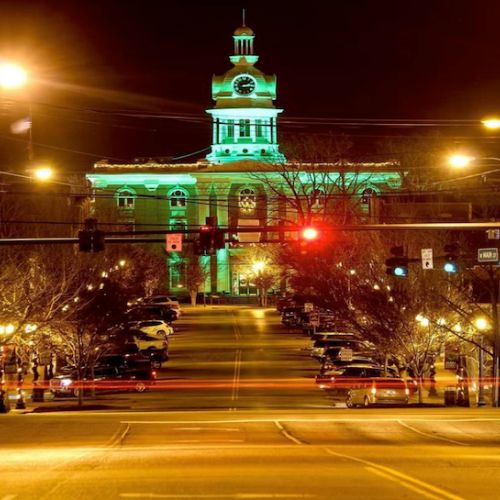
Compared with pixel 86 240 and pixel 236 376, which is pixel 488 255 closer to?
pixel 86 240

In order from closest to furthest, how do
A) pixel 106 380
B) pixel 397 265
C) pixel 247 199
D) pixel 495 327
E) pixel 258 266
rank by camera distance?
pixel 397 265 < pixel 495 327 < pixel 106 380 < pixel 258 266 < pixel 247 199

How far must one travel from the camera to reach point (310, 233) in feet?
79.4

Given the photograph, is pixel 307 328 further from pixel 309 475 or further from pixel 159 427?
pixel 309 475

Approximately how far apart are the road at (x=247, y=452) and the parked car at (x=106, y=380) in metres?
1.93

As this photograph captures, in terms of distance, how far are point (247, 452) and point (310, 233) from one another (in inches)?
250

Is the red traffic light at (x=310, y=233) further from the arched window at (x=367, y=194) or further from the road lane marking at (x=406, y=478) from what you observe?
the arched window at (x=367, y=194)

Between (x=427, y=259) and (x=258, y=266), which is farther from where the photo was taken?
(x=258, y=266)

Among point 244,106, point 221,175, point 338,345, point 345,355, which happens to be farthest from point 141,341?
point 244,106

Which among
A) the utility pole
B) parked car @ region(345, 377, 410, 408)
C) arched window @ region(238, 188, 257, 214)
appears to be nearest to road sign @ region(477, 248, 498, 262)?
the utility pole

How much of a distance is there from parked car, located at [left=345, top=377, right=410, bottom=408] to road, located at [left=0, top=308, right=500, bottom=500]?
4.59 feet

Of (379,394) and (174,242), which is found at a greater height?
(174,242)

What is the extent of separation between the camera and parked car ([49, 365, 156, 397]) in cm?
4291

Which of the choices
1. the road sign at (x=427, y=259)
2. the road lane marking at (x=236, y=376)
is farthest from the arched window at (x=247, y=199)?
the road sign at (x=427, y=259)

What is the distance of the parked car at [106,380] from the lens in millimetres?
42906
